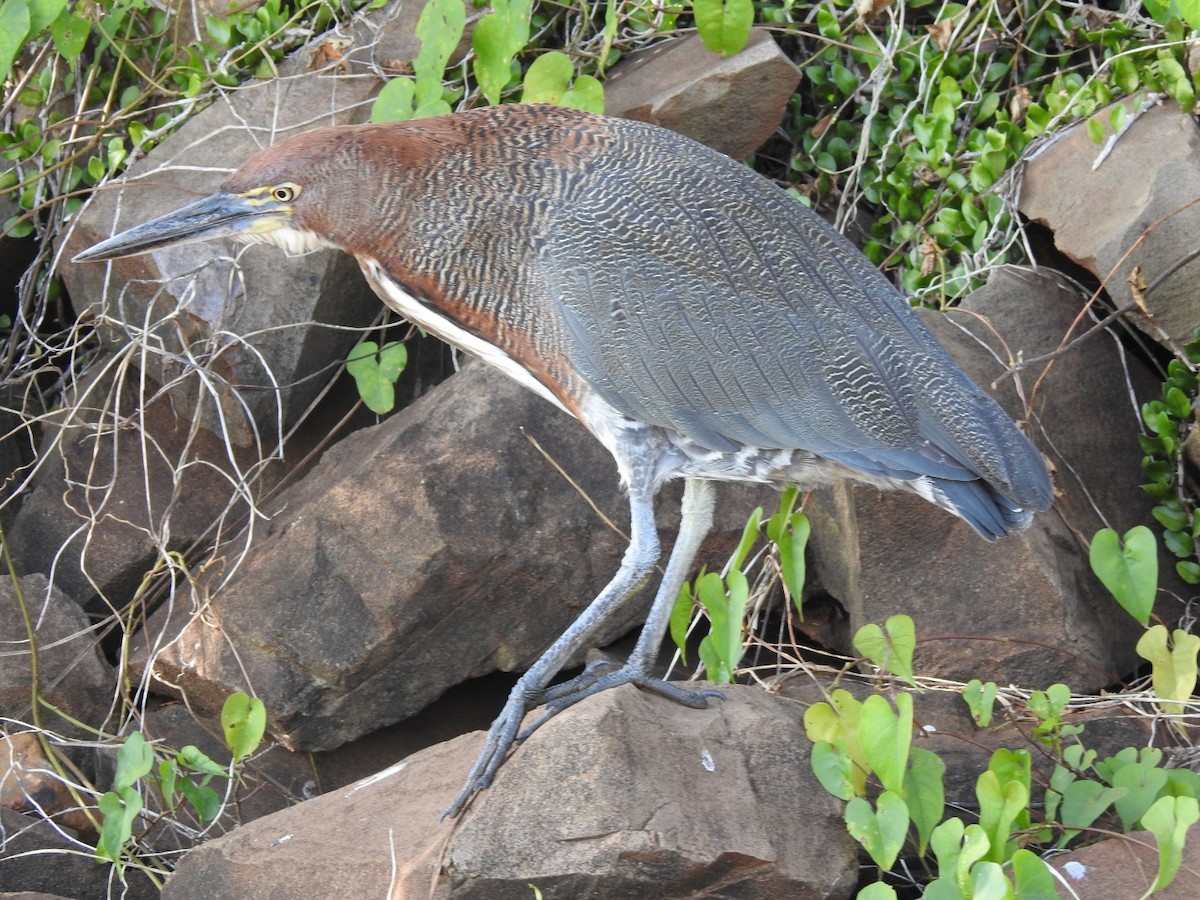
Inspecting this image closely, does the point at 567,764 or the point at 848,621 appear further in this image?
the point at 848,621

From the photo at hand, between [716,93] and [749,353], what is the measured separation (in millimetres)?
1444

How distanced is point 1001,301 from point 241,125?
89.9 inches

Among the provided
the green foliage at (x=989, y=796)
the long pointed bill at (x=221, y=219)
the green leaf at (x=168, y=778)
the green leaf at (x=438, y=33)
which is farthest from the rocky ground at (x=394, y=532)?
the long pointed bill at (x=221, y=219)

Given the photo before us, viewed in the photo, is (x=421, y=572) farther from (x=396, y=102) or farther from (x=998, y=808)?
(x=998, y=808)

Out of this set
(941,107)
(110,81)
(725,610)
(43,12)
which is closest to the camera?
(725,610)

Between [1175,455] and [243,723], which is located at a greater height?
[243,723]

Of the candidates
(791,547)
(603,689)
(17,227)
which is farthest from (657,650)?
(17,227)

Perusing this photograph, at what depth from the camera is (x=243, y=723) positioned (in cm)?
312

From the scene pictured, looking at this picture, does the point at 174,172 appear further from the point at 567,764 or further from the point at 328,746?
the point at 567,764

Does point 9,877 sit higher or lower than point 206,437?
lower

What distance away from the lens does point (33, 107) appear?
15.4 feet

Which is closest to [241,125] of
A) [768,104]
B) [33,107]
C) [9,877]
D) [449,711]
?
[33,107]

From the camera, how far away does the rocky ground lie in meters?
3.39

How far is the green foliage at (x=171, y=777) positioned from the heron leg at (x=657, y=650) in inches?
26.6
